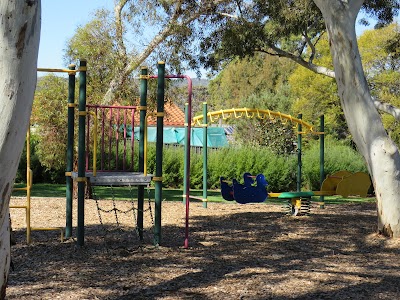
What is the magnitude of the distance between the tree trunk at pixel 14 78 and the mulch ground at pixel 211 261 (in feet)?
6.01

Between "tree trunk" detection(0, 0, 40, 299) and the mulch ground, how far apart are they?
183 cm

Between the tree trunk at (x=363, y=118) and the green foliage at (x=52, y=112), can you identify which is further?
the green foliage at (x=52, y=112)

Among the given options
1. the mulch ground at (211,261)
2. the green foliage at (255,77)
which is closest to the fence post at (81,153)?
the mulch ground at (211,261)

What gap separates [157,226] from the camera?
7.67m

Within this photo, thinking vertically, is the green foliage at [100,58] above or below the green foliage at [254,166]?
above

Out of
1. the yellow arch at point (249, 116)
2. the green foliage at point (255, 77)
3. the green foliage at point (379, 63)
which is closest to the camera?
the yellow arch at point (249, 116)

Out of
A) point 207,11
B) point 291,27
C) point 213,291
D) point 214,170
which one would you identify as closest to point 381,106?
point 291,27

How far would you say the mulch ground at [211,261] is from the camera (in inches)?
213

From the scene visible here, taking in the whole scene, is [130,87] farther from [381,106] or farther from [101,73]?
[381,106]

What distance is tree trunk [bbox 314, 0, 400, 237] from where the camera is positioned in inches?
336

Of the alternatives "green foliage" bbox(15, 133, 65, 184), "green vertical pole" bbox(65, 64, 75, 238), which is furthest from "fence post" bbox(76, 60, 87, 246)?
"green foliage" bbox(15, 133, 65, 184)

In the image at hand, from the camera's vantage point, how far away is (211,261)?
6.84 meters

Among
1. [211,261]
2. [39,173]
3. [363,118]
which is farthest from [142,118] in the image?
[39,173]

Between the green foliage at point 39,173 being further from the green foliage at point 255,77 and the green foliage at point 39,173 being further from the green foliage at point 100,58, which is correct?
the green foliage at point 255,77
